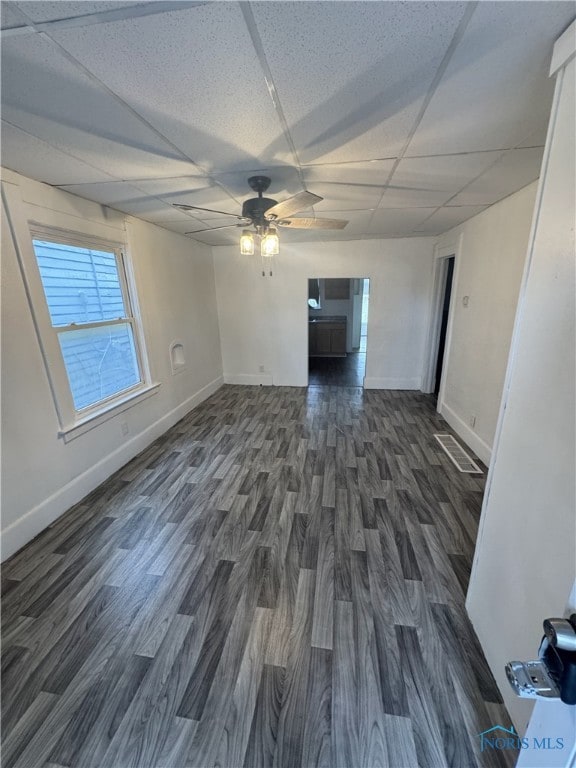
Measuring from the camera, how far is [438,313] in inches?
180

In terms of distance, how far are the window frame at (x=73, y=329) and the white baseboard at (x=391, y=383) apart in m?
3.49

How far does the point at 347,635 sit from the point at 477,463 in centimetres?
221

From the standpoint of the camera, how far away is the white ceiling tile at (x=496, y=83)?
0.97 metres

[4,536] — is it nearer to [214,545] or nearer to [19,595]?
[19,595]

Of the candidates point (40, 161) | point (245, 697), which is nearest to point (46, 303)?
point (40, 161)

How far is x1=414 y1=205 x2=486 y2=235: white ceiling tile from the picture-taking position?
3.07 meters

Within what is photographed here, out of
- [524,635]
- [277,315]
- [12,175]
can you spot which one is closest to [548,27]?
[524,635]

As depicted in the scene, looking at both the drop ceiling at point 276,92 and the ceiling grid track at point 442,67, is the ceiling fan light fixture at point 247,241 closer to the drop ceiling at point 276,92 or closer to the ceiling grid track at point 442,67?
the drop ceiling at point 276,92

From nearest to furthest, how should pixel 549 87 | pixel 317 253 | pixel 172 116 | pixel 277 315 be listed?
pixel 549 87
pixel 172 116
pixel 317 253
pixel 277 315

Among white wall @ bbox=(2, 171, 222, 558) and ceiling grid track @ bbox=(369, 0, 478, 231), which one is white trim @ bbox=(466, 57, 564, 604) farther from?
white wall @ bbox=(2, 171, 222, 558)

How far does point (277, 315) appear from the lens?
5172mm

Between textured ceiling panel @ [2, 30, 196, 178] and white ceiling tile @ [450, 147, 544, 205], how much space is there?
209 cm

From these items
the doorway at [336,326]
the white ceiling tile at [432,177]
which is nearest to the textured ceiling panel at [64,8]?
the white ceiling tile at [432,177]

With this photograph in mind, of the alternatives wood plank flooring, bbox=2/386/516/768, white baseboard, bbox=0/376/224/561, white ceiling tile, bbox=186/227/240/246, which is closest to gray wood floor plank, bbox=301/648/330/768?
wood plank flooring, bbox=2/386/516/768
